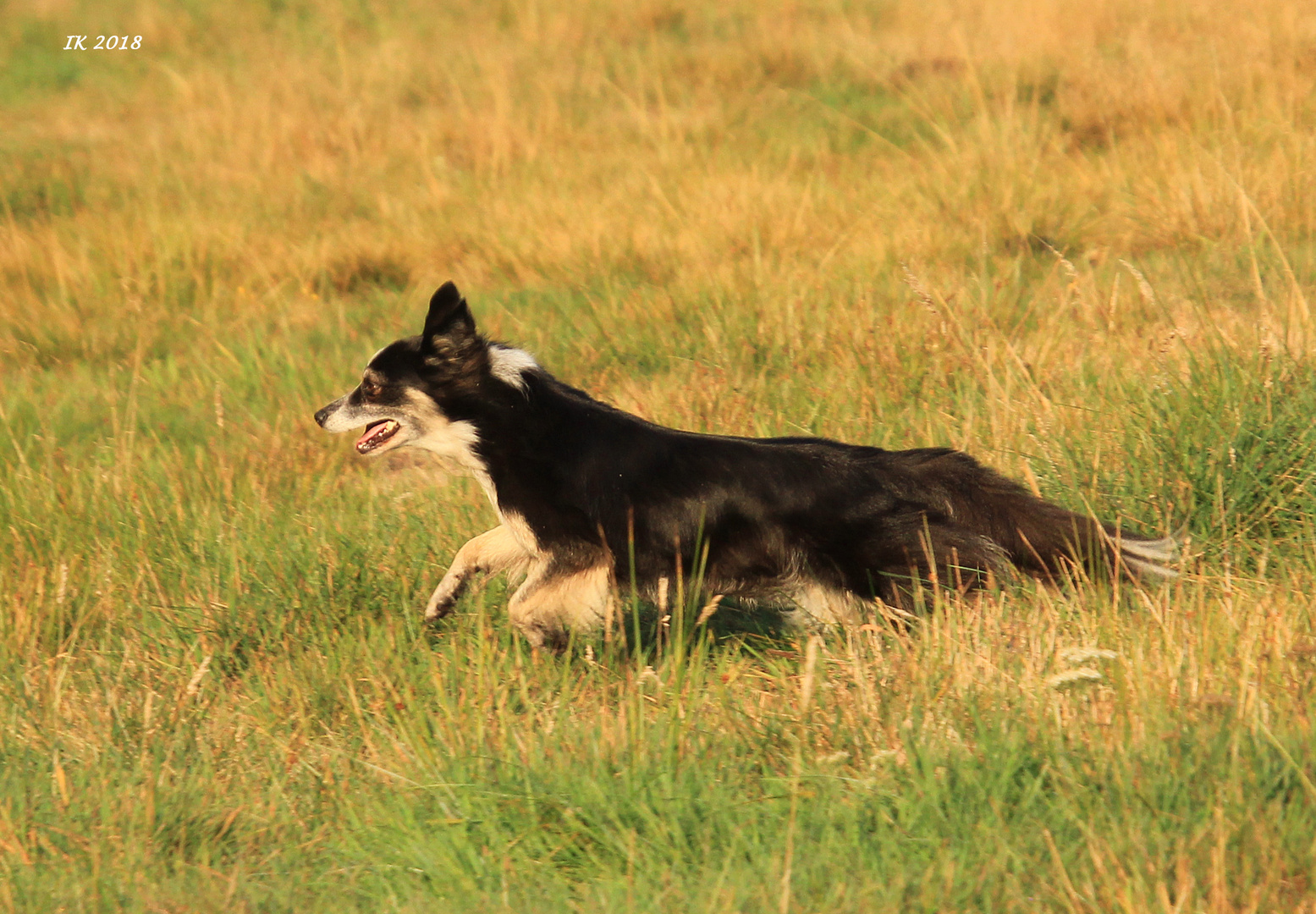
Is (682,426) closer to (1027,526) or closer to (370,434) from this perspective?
(370,434)

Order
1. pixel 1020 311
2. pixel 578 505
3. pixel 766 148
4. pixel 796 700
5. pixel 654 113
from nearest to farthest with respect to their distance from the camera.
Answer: pixel 796 700, pixel 578 505, pixel 1020 311, pixel 766 148, pixel 654 113

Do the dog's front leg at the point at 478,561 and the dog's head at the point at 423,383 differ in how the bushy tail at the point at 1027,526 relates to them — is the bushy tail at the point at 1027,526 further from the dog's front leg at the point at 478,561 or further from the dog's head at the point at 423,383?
the dog's head at the point at 423,383

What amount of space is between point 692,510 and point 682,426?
1.53 metres

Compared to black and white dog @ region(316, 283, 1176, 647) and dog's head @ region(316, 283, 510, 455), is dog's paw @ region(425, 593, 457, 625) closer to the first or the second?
black and white dog @ region(316, 283, 1176, 647)

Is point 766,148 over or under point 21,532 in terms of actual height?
over

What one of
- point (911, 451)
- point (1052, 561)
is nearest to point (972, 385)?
point (911, 451)

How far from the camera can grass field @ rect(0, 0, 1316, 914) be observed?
9.41ft

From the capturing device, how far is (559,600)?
162 inches

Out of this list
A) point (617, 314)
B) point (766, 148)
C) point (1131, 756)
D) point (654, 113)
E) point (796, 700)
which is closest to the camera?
point (1131, 756)

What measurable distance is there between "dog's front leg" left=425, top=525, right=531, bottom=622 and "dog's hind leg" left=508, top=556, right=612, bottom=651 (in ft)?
0.61

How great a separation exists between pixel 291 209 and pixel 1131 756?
24.3ft

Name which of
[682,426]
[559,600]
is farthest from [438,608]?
[682,426]

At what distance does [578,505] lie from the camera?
4230 millimetres

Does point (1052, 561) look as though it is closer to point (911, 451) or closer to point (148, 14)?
point (911, 451)
